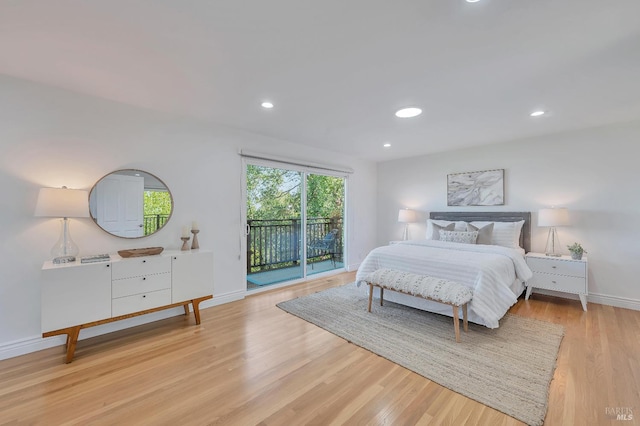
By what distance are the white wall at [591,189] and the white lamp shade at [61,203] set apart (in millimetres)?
5085

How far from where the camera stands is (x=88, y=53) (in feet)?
6.00

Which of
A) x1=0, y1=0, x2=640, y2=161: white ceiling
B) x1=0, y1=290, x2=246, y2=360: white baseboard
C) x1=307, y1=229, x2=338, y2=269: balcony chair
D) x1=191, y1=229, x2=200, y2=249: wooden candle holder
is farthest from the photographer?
x1=307, y1=229, x2=338, y2=269: balcony chair

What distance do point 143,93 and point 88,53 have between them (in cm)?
64

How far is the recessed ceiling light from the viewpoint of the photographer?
9.20 ft

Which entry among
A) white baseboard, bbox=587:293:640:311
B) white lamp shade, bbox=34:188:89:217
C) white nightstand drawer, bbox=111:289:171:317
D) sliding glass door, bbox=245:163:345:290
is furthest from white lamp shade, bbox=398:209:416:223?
white lamp shade, bbox=34:188:89:217

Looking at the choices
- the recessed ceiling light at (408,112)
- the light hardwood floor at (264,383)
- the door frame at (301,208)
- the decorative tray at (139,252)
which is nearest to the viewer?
the light hardwood floor at (264,383)

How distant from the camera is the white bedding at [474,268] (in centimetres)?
257

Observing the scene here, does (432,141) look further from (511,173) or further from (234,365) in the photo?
(234,365)

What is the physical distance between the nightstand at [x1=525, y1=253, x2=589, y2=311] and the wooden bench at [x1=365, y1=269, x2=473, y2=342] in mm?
1561

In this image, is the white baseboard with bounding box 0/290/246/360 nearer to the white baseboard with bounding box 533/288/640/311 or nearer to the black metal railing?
the black metal railing

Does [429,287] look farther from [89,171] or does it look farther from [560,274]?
[89,171]

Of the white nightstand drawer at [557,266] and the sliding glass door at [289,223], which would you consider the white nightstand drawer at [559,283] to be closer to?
the white nightstand drawer at [557,266]

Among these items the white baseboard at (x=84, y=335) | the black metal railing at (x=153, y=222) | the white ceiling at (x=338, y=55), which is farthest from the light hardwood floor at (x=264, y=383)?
the white ceiling at (x=338, y=55)

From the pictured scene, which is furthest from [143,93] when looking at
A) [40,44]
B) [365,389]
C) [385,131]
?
[365,389]
